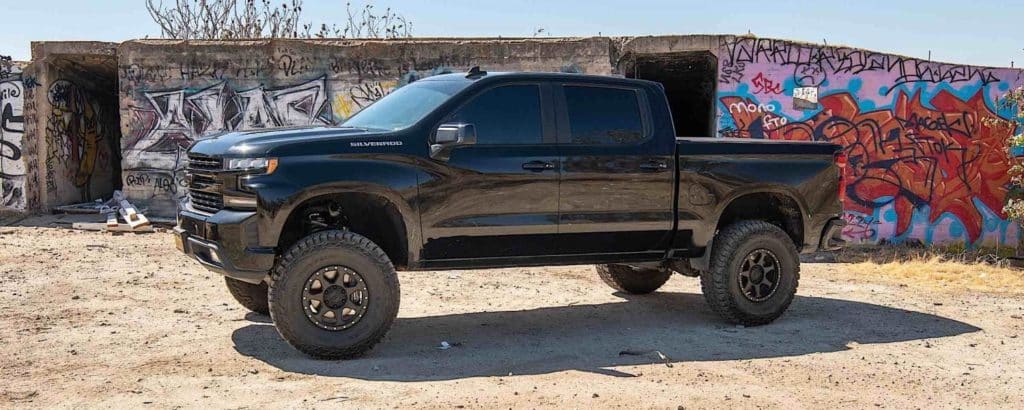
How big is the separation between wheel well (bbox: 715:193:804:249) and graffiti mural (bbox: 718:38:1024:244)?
5.22 meters

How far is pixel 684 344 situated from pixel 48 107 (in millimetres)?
11805

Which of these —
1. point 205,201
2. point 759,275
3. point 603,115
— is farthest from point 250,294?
point 759,275

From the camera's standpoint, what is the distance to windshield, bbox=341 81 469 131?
20.1ft

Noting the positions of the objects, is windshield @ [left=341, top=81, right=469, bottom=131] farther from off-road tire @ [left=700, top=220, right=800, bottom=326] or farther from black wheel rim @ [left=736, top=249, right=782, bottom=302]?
black wheel rim @ [left=736, top=249, right=782, bottom=302]

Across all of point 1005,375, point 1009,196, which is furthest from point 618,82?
point 1009,196

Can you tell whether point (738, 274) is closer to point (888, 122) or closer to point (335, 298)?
point (335, 298)

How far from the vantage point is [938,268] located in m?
10.7

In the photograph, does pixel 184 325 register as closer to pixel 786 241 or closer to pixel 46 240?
pixel 786 241

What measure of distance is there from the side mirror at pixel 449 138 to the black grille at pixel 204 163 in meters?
1.40

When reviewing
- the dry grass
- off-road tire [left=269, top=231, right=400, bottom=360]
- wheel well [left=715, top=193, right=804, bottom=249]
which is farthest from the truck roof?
the dry grass

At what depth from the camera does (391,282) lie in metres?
5.71

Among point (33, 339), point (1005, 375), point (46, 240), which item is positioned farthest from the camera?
point (46, 240)

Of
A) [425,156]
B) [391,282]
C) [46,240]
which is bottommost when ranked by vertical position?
[46,240]

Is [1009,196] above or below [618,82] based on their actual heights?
below
